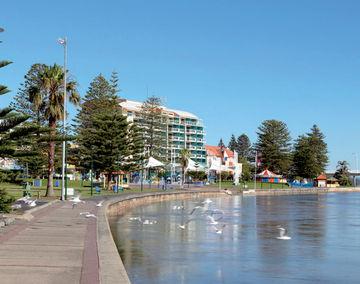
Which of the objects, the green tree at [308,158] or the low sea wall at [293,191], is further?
the green tree at [308,158]

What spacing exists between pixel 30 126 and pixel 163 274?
9.00m

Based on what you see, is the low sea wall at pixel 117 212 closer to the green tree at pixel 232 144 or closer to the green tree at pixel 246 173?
the green tree at pixel 246 173

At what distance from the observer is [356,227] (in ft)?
87.7

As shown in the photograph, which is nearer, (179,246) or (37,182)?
(179,246)

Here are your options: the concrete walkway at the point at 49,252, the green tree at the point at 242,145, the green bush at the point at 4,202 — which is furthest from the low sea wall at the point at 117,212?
the green tree at the point at 242,145

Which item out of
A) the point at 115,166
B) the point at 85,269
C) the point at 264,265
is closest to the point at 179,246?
the point at 264,265

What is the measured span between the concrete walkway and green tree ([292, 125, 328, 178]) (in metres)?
97.7

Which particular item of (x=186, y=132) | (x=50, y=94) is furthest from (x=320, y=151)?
(x=50, y=94)

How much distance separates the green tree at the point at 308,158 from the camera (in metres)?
112

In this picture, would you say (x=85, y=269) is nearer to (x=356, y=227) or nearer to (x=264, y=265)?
(x=264, y=265)

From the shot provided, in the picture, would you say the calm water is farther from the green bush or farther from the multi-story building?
the multi-story building

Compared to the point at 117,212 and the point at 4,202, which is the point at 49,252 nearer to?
the point at 4,202

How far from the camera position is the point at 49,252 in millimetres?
11578

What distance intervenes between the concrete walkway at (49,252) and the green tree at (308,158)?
9774cm
